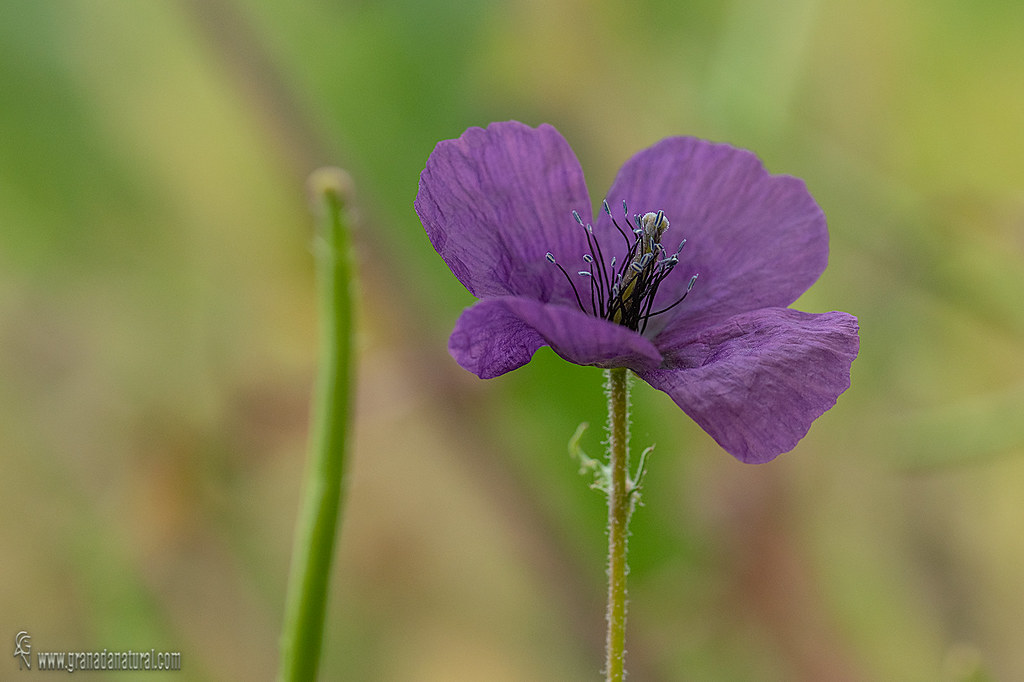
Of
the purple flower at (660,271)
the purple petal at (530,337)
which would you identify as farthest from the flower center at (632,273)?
the purple petal at (530,337)

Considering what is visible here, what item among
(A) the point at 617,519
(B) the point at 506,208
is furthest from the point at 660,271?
(A) the point at 617,519

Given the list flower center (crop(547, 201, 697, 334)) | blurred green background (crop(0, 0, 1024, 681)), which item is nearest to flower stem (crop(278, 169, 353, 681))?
flower center (crop(547, 201, 697, 334))

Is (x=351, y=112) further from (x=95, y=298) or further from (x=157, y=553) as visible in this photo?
(x=157, y=553)

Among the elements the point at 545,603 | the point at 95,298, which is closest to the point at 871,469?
the point at 545,603

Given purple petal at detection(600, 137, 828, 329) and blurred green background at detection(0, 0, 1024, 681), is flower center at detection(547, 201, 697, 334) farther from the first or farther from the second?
blurred green background at detection(0, 0, 1024, 681)

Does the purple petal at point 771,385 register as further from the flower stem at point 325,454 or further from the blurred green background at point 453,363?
the blurred green background at point 453,363

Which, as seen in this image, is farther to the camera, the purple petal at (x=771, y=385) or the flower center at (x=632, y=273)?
the flower center at (x=632, y=273)

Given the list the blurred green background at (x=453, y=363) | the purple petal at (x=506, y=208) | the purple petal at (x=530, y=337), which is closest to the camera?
the purple petal at (x=530, y=337)

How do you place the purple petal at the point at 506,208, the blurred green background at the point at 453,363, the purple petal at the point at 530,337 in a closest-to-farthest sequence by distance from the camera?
the purple petal at the point at 530,337
the purple petal at the point at 506,208
the blurred green background at the point at 453,363
